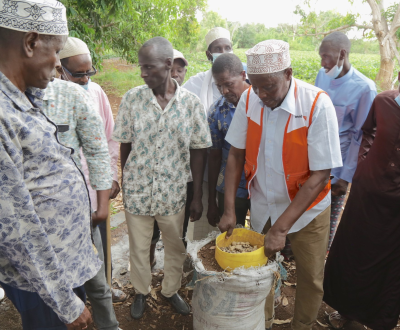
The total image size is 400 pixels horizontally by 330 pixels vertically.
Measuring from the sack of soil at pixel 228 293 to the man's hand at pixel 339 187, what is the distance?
1.47m

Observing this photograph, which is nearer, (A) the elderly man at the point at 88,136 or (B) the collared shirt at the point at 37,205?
(B) the collared shirt at the point at 37,205

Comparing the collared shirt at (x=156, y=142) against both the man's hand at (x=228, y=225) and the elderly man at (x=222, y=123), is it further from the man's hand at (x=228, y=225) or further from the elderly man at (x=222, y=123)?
the man's hand at (x=228, y=225)

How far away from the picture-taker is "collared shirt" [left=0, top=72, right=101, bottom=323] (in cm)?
125

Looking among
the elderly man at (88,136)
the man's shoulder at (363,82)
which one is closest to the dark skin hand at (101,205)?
the elderly man at (88,136)

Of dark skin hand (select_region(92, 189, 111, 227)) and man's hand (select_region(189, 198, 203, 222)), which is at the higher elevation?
dark skin hand (select_region(92, 189, 111, 227))

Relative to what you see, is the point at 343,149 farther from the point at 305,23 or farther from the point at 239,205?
the point at 305,23

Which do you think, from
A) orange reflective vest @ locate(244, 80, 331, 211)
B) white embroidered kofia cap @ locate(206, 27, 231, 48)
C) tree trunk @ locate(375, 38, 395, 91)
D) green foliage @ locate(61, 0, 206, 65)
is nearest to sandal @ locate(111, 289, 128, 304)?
orange reflective vest @ locate(244, 80, 331, 211)

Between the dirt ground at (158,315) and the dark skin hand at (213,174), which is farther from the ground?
the dark skin hand at (213,174)

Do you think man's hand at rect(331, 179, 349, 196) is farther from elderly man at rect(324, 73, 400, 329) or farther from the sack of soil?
the sack of soil

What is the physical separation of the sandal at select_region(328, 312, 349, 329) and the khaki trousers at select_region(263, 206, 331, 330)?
0.41 metres

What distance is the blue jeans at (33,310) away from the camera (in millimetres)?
1557

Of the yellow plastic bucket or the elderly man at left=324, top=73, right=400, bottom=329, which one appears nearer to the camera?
the yellow plastic bucket

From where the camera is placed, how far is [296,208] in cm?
209

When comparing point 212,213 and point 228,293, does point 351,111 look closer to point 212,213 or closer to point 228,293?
point 212,213
